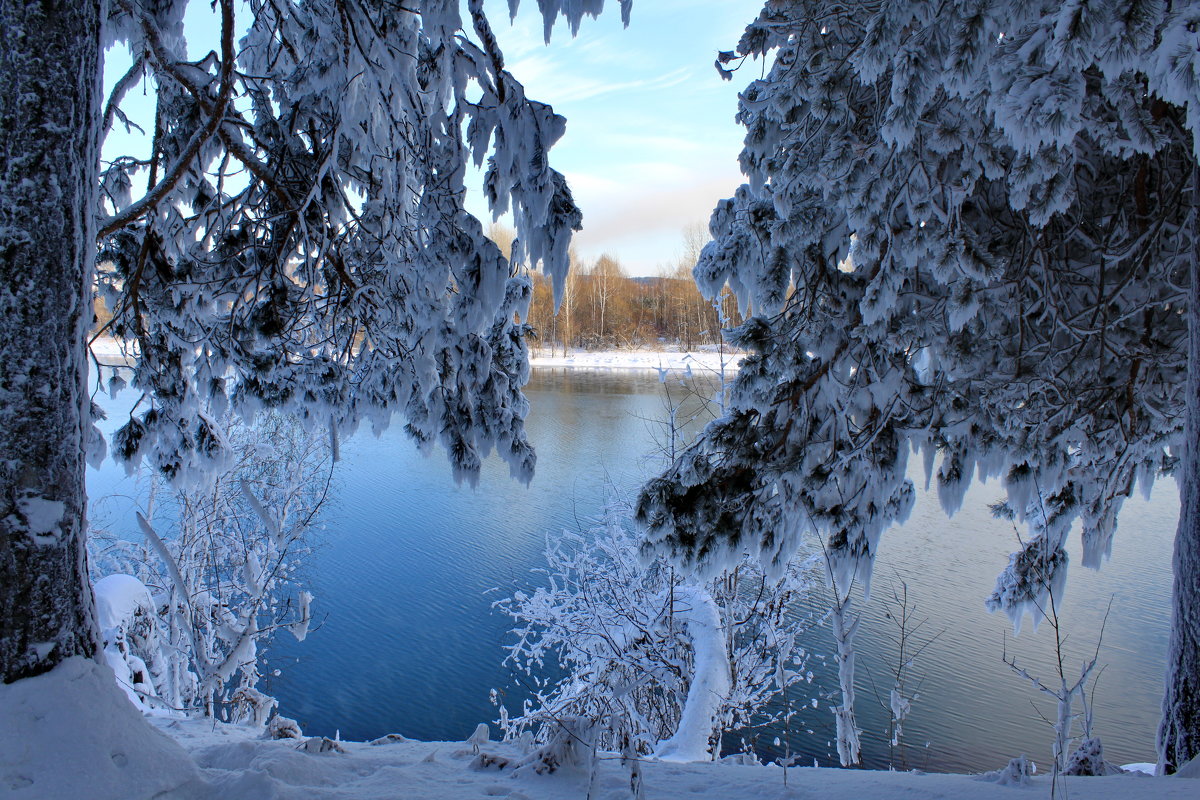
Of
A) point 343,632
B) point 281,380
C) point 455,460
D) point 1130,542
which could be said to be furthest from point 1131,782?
point 1130,542

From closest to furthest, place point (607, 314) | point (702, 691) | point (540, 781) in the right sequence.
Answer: point (540, 781) < point (702, 691) < point (607, 314)

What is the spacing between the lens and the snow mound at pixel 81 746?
2.11 metres

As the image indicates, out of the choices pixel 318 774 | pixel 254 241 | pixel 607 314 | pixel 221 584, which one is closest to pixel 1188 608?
pixel 318 774

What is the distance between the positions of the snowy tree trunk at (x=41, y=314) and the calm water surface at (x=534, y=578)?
687 cm

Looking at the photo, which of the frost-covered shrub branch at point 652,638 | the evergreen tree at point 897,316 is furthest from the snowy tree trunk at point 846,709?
the evergreen tree at point 897,316

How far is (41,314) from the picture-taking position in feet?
7.63

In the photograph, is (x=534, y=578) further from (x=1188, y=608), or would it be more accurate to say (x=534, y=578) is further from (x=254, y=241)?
(x=1188, y=608)

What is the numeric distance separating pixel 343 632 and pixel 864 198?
10.7 m

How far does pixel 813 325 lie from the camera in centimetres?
389

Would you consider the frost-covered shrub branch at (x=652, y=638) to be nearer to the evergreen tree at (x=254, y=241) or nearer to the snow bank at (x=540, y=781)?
the snow bank at (x=540, y=781)

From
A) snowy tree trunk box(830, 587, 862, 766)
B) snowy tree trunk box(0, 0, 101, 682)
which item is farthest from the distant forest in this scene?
snowy tree trunk box(0, 0, 101, 682)

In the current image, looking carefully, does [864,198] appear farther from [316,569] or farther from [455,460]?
[316,569]

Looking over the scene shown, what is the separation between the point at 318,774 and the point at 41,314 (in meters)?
1.98

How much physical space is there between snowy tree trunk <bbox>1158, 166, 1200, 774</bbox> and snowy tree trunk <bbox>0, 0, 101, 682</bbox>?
173 inches
